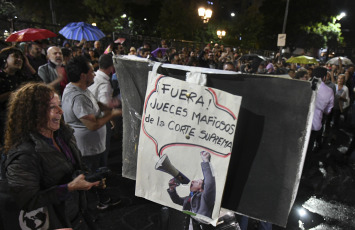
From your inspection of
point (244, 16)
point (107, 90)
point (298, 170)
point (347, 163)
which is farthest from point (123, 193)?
point (244, 16)

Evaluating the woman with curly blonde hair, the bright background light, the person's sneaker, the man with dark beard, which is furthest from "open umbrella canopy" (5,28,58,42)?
the bright background light

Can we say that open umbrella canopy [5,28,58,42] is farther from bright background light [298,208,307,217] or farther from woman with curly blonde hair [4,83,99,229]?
bright background light [298,208,307,217]

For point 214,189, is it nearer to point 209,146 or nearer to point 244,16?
point 209,146

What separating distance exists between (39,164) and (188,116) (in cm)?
117

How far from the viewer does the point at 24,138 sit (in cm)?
185

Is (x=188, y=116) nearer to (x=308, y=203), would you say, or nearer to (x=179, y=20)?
(x=308, y=203)

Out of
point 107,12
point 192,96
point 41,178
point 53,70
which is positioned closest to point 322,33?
point 107,12

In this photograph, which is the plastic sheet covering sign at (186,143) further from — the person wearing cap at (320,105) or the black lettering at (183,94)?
the person wearing cap at (320,105)

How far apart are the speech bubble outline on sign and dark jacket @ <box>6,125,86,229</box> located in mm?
883

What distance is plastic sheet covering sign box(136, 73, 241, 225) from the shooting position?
129 cm

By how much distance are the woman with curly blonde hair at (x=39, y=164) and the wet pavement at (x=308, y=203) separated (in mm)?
1341

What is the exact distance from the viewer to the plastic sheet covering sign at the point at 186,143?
4.22ft

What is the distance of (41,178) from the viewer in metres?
1.89

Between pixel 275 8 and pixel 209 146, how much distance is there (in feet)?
142
